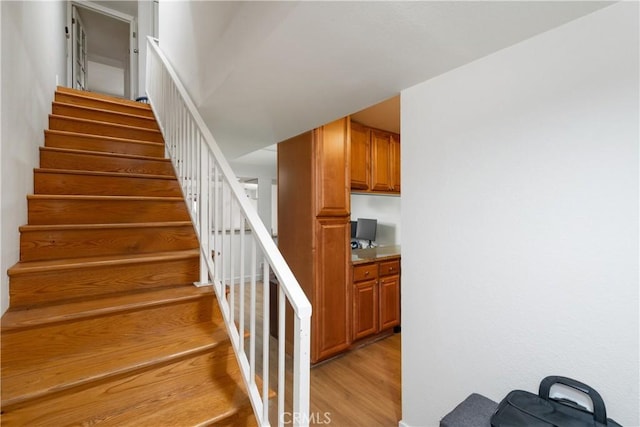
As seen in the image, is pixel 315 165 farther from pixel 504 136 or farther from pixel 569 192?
pixel 569 192

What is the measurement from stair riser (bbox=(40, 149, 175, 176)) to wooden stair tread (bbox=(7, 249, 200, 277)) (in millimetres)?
875

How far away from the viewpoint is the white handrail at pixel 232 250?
0.92m

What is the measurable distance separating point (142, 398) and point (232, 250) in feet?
2.30

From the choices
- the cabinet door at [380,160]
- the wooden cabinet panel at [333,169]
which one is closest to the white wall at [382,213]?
the cabinet door at [380,160]

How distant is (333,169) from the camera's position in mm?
2623

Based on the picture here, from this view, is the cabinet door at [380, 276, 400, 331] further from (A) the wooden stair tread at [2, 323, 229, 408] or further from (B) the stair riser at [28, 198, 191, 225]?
(B) the stair riser at [28, 198, 191, 225]

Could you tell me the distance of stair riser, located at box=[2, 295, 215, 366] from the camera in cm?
120

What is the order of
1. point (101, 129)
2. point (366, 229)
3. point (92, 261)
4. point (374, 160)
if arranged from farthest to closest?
point (366, 229) → point (374, 160) → point (101, 129) → point (92, 261)

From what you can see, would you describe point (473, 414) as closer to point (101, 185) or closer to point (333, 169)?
point (333, 169)

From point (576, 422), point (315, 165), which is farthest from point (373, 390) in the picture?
point (315, 165)

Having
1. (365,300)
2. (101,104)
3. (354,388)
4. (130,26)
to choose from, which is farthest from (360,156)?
(130,26)

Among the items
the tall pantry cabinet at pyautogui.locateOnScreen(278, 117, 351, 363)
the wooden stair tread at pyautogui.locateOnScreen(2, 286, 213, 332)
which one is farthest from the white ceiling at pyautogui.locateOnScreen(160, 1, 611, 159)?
the wooden stair tread at pyautogui.locateOnScreen(2, 286, 213, 332)

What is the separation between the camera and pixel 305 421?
0.91 m

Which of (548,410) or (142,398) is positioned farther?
(142,398)
